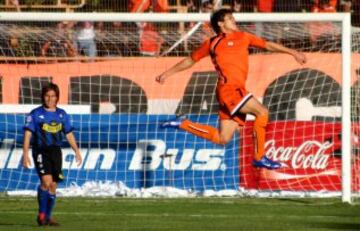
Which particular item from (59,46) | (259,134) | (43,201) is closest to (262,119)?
(259,134)

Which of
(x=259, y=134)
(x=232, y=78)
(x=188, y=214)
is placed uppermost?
(x=232, y=78)

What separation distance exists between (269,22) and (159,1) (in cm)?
438

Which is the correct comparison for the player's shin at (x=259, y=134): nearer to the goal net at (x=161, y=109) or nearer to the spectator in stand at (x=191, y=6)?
Result: the goal net at (x=161, y=109)

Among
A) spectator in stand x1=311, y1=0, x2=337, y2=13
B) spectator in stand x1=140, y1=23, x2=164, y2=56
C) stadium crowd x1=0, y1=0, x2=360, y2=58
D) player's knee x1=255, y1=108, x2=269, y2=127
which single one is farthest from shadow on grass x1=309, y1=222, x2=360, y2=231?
spectator in stand x1=311, y1=0, x2=337, y2=13

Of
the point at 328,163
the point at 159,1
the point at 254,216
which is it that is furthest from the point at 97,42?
the point at 254,216

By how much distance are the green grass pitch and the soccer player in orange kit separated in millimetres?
973

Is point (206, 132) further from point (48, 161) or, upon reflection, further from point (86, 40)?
point (86, 40)

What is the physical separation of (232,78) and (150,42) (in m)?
5.17

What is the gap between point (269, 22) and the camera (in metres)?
19.6

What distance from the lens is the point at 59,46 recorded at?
21.1 meters

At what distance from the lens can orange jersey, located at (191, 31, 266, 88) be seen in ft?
53.1

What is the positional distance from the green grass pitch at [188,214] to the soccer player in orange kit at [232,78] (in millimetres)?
973

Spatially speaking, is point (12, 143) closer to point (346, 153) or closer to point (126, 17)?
point (126, 17)

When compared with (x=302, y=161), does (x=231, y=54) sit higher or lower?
higher
